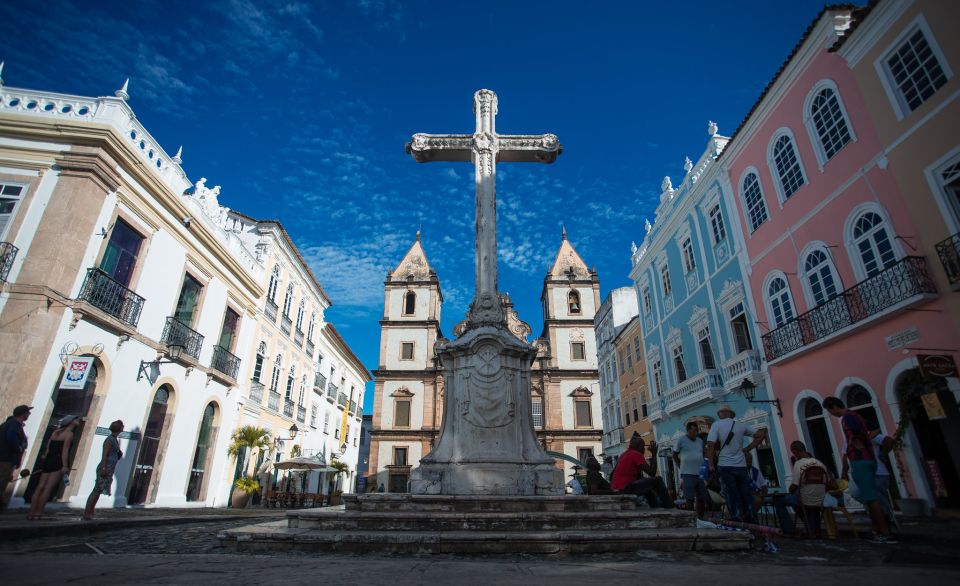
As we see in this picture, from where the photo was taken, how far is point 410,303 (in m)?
38.7

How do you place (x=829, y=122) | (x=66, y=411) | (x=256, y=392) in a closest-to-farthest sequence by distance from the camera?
(x=66, y=411) < (x=829, y=122) < (x=256, y=392)

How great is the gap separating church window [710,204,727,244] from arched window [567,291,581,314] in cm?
2154

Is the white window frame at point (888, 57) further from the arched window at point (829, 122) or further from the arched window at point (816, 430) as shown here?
the arched window at point (816, 430)

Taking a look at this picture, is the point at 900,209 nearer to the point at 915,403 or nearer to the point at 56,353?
the point at 915,403

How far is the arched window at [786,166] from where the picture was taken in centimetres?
1277

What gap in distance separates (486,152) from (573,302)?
29860 millimetres

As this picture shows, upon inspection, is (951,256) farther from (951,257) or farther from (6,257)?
(6,257)

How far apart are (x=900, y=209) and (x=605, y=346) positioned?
23.3 metres

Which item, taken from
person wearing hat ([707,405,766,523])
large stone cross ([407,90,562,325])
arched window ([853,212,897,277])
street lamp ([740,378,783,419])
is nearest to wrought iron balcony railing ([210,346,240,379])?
large stone cross ([407,90,562,325])

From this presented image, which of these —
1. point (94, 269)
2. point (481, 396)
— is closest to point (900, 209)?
point (481, 396)

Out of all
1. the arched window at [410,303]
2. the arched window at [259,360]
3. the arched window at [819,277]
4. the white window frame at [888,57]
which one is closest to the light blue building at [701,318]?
the arched window at [819,277]

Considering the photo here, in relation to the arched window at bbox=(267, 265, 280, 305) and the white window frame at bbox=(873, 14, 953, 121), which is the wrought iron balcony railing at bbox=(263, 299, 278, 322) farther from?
the white window frame at bbox=(873, 14, 953, 121)

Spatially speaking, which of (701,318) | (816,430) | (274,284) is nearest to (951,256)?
(816,430)

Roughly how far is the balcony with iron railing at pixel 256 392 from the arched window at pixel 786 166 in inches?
762
